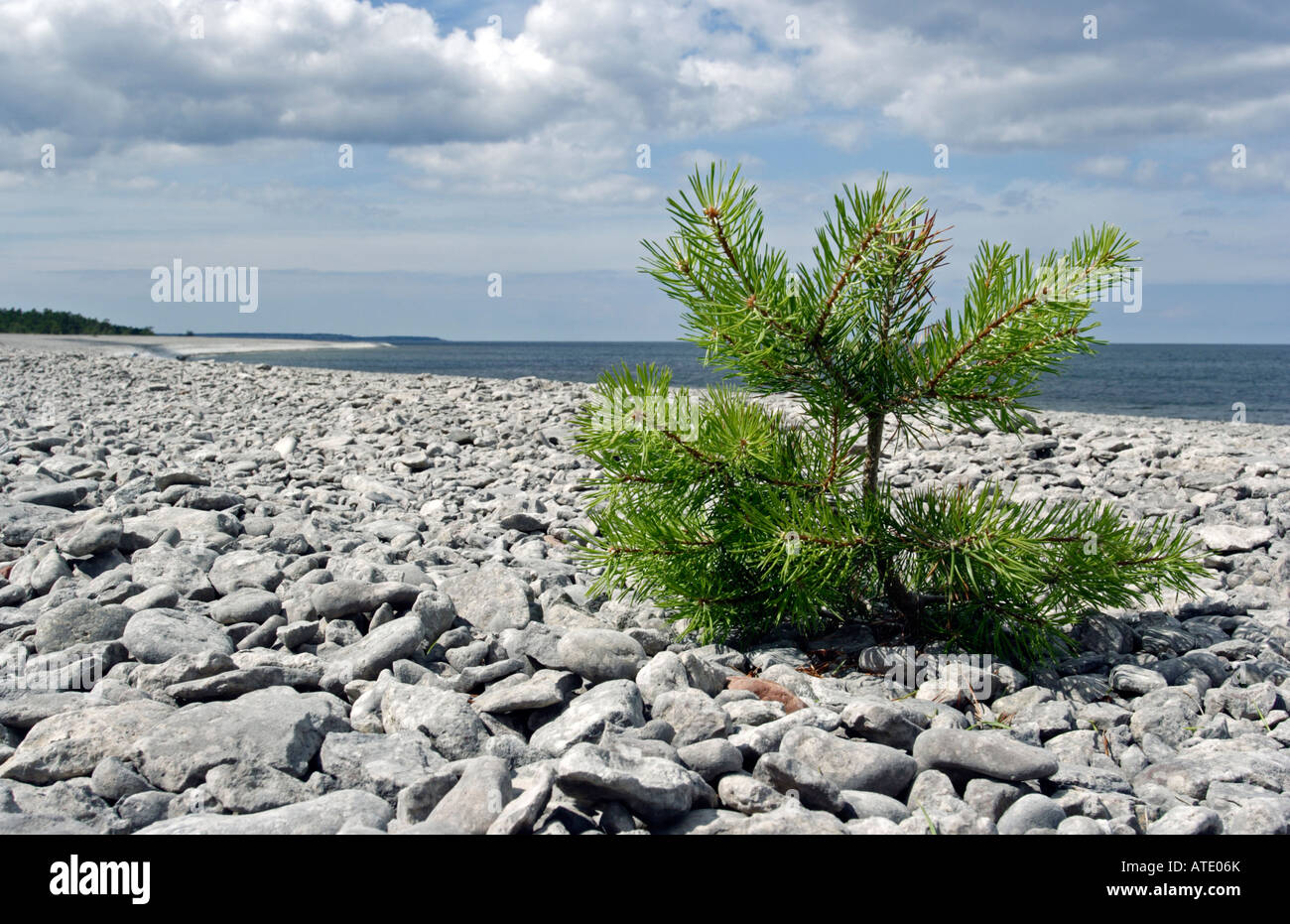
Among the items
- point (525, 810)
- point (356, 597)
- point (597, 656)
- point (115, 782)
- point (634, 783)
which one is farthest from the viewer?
point (356, 597)

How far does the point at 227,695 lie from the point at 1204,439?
36.9ft

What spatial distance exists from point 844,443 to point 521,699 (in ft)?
5.49

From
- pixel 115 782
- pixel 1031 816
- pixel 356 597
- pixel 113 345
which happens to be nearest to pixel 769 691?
pixel 1031 816

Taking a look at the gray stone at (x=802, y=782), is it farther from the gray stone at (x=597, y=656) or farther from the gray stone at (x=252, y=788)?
the gray stone at (x=252, y=788)

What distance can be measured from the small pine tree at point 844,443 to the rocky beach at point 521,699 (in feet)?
0.85

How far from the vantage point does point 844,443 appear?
3664mm

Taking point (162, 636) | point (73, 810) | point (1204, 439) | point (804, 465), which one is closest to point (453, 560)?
point (162, 636)

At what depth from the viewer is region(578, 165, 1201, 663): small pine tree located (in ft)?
11.0

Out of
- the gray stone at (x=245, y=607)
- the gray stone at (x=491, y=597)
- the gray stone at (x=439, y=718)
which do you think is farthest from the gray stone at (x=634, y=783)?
the gray stone at (x=245, y=607)

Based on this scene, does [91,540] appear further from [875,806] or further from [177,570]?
[875,806]

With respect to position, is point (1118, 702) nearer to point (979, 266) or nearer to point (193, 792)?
point (979, 266)

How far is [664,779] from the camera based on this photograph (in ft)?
7.49

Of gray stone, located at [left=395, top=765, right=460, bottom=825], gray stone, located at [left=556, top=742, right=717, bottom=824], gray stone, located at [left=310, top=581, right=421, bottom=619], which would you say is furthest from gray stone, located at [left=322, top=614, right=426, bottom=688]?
gray stone, located at [left=556, top=742, right=717, bottom=824]

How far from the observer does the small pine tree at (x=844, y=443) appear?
336cm
